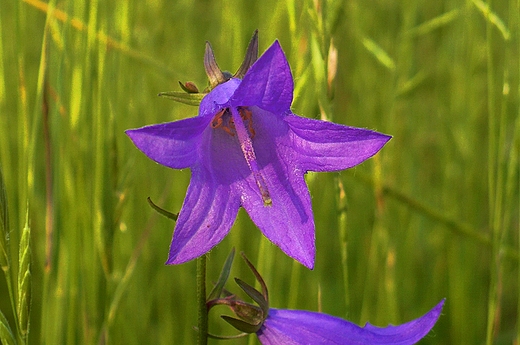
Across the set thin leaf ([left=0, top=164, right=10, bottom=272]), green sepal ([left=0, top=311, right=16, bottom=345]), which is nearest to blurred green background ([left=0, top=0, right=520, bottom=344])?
thin leaf ([left=0, top=164, right=10, bottom=272])

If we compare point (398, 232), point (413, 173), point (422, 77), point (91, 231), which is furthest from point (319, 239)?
point (91, 231)

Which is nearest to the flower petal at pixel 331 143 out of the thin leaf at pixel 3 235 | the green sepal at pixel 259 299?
the green sepal at pixel 259 299

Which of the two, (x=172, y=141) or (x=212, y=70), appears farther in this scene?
(x=212, y=70)

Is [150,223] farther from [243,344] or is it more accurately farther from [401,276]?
[401,276]

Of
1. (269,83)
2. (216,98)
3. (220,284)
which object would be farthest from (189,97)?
(220,284)

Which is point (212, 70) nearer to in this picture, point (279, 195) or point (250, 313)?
point (279, 195)

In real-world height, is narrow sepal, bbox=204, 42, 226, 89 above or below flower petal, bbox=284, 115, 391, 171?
above

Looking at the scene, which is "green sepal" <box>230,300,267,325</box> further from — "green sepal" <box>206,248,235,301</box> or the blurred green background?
the blurred green background
